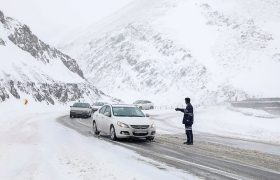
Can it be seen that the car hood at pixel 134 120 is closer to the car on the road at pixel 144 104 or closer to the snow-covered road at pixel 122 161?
the snow-covered road at pixel 122 161

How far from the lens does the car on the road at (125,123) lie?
1856 centimetres

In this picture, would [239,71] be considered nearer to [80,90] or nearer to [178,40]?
[178,40]

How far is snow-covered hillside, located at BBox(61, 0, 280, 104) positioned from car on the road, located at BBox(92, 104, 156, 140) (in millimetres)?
94707

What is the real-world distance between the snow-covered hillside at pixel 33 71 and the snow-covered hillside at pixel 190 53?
104 feet

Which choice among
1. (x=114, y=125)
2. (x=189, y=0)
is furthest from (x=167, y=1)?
(x=114, y=125)

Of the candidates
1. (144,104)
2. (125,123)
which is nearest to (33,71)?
(144,104)

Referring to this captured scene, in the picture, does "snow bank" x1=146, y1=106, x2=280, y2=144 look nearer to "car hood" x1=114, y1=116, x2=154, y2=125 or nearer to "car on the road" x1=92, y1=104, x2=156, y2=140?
"car on the road" x1=92, y1=104, x2=156, y2=140

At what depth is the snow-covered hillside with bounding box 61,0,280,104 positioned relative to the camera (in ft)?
397

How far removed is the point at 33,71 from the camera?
79.0 meters

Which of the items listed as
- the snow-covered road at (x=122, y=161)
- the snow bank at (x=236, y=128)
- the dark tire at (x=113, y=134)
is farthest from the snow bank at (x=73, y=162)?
the snow bank at (x=236, y=128)

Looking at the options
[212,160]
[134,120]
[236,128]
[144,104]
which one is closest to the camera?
[212,160]

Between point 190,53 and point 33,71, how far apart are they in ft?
208

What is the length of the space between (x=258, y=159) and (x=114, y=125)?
21.3 ft

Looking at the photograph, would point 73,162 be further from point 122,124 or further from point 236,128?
point 236,128
